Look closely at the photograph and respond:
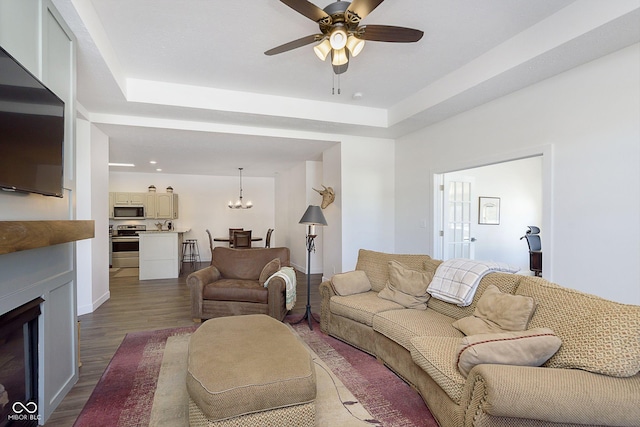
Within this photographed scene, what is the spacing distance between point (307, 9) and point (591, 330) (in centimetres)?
240

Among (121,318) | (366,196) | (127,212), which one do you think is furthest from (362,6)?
(127,212)

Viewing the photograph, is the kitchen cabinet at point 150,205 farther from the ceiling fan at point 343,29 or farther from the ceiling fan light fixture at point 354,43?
the ceiling fan light fixture at point 354,43

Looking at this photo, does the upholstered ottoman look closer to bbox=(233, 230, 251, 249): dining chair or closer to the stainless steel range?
bbox=(233, 230, 251, 249): dining chair

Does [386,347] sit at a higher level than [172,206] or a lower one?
lower

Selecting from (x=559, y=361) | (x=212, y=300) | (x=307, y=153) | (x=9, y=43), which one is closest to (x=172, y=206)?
(x=307, y=153)

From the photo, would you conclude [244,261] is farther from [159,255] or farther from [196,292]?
[159,255]

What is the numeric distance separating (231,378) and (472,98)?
3700mm

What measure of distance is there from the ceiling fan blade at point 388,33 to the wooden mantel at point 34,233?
222 centimetres

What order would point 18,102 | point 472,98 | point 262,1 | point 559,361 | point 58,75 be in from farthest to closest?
point 472,98
point 262,1
point 58,75
point 559,361
point 18,102

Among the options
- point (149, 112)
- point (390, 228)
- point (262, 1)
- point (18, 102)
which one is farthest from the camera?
point (390, 228)

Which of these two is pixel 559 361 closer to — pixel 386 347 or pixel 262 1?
pixel 386 347

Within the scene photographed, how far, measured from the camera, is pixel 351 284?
335 cm

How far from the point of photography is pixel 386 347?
101 inches

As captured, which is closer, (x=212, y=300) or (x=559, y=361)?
(x=559, y=361)
